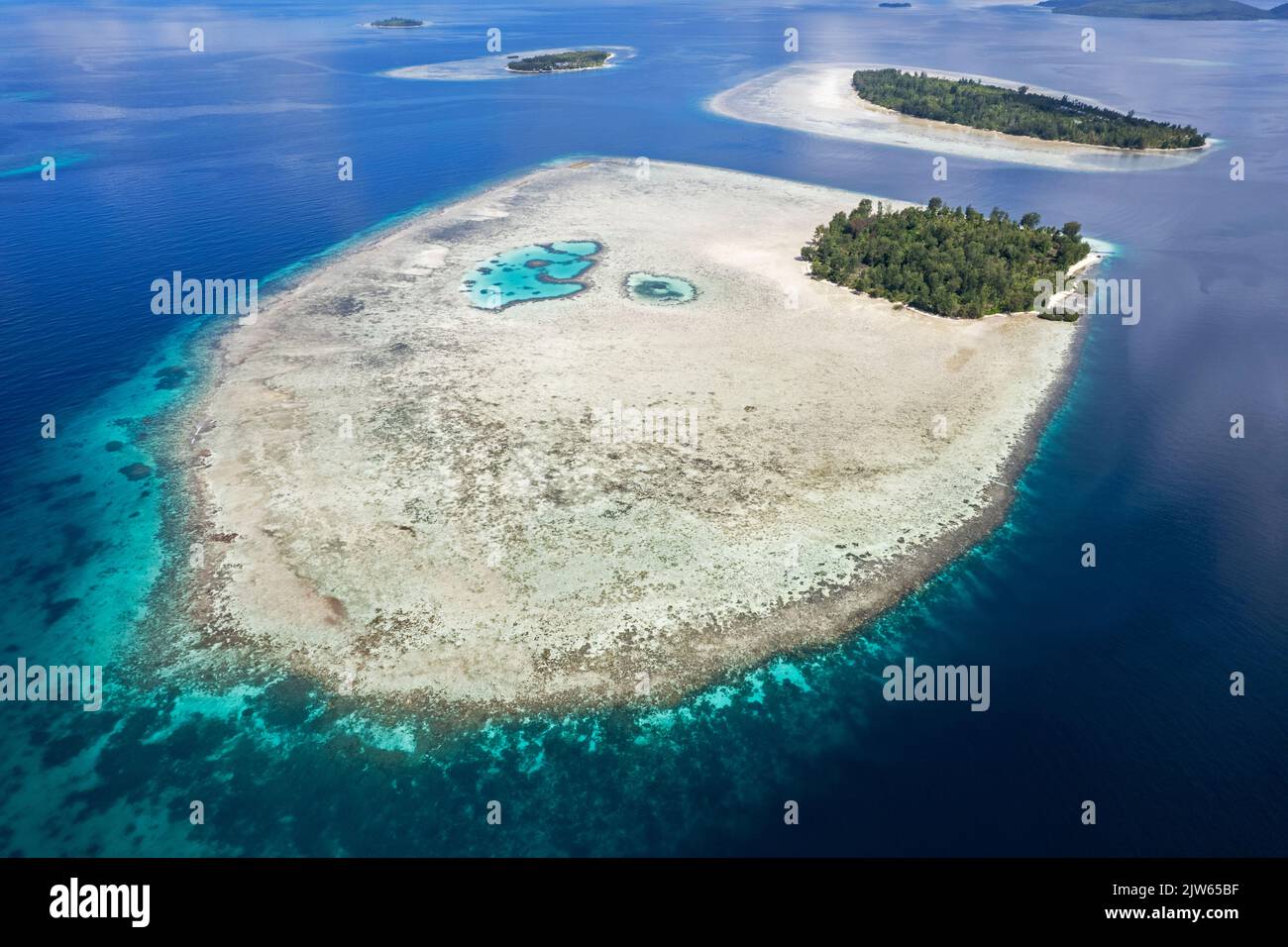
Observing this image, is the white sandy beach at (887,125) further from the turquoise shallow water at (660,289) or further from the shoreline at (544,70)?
the turquoise shallow water at (660,289)

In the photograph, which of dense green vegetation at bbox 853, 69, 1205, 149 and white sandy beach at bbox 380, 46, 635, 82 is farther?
white sandy beach at bbox 380, 46, 635, 82

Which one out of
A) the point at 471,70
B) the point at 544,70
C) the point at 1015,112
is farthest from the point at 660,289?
the point at 471,70

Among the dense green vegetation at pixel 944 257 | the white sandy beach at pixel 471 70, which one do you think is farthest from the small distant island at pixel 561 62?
A: the dense green vegetation at pixel 944 257

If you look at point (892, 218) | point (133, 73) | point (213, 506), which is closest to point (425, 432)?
point (213, 506)

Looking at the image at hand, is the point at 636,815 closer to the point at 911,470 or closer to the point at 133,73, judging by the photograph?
the point at 911,470

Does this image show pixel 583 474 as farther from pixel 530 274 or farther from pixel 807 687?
pixel 530 274

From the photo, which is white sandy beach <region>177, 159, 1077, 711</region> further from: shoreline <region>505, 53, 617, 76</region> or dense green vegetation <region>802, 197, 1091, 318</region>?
shoreline <region>505, 53, 617, 76</region>

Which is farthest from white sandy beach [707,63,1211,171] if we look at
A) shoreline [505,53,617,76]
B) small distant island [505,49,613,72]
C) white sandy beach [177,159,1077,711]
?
white sandy beach [177,159,1077,711]
